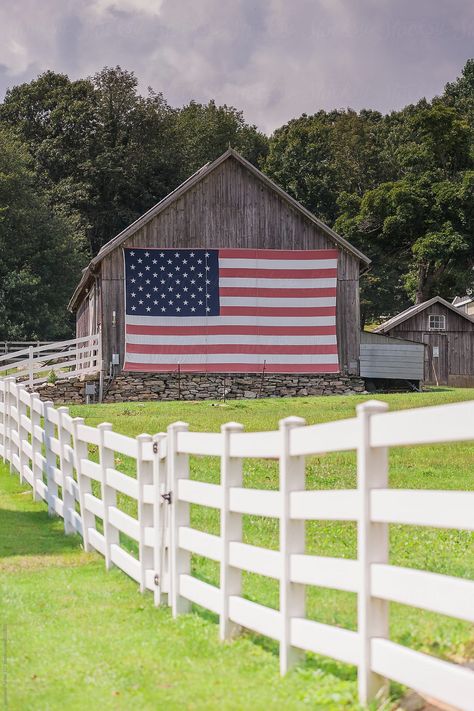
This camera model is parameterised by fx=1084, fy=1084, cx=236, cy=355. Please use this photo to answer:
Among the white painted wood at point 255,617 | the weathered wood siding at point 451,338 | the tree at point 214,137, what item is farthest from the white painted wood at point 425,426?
the tree at point 214,137

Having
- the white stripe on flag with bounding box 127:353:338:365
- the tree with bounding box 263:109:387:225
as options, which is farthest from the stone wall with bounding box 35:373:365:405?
the tree with bounding box 263:109:387:225

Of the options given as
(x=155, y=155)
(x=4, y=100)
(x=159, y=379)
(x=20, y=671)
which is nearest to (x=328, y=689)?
(x=20, y=671)

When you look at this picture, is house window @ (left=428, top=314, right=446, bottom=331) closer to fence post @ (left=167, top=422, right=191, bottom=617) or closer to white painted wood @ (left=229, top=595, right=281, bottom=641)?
fence post @ (left=167, top=422, right=191, bottom=617)

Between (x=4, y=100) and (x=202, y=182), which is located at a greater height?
(x=4, y=100)

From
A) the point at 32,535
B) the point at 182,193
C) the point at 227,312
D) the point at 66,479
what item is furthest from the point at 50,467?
the point at 182,193

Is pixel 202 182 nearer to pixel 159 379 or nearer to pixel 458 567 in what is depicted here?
pixel 159 379

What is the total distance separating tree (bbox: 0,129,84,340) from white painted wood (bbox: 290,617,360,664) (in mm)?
49660

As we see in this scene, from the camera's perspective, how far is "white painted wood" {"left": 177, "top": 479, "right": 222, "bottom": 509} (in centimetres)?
648

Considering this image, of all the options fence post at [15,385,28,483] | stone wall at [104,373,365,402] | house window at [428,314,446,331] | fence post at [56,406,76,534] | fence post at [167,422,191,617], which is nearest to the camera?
fence post at [167,422,191,617]

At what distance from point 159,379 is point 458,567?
28175mm

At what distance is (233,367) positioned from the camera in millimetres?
36875

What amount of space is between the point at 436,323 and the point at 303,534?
44292mm

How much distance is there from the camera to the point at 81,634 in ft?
22.4

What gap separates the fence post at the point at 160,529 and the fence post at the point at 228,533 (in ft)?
3.83
